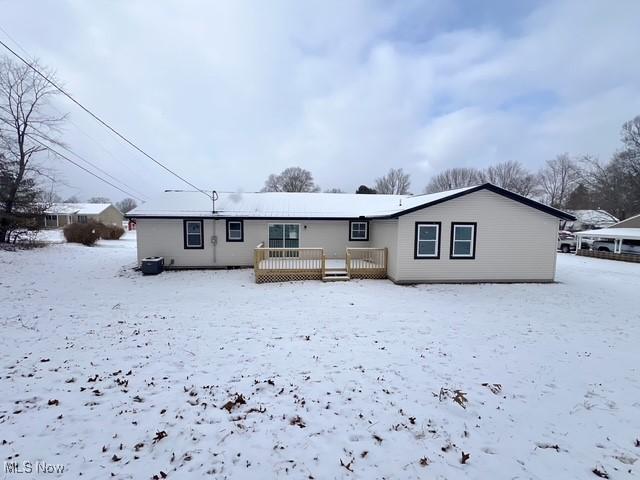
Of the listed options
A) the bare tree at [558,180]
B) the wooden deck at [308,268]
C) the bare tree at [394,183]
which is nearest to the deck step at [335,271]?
the wooden deck at [308,268]

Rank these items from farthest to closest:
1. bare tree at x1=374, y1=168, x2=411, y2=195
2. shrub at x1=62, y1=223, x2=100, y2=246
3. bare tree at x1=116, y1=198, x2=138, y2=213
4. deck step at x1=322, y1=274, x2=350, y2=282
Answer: bare tree at x1=116, y1=198, x2=138, y2=213 < bare tree at x1=374, y1=168, x2=411, y2=195 < shrub at x1=62, y1=223, x2=100, y2=246 < deck step at x1=322, y1=274, x2=350, y2=282

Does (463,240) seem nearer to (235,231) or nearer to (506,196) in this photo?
(506,196)

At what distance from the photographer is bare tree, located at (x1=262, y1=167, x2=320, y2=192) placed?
48.4 metres

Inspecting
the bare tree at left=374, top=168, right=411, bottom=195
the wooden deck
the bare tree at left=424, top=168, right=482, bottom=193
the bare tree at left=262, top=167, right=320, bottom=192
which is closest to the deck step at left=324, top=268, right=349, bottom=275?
the wooden deck

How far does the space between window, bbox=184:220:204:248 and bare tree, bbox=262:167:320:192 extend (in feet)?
114

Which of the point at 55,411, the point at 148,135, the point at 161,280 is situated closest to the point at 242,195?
the point at 161,280

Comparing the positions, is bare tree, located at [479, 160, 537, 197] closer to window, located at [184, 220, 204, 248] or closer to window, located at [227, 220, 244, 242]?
window, located at [227, 220, 244, 242]

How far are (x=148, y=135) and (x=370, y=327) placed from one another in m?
23.0

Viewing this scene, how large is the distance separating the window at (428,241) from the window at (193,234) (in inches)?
372

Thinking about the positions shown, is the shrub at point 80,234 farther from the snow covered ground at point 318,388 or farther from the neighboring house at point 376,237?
the snow covered ground at point 318,388

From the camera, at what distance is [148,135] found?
71.3 ft

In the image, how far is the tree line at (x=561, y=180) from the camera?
1231 inches

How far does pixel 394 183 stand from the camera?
53344mm

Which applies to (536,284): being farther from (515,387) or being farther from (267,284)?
(267,284)
